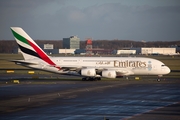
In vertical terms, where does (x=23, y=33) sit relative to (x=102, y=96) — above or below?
above

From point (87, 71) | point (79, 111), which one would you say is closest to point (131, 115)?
point (79, 111)

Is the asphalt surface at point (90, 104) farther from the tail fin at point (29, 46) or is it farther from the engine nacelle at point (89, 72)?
the tail fin at point (29, 46)

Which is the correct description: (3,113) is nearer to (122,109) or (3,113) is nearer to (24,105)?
(24,105)

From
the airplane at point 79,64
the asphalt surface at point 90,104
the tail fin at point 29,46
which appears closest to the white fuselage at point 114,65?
the airplane at point 79,64

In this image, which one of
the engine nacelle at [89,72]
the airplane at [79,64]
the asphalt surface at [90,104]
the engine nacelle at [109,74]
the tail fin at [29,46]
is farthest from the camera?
the tail fin at [29,46]

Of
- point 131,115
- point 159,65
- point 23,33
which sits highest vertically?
point 23,33

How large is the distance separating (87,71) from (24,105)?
78.6 feet

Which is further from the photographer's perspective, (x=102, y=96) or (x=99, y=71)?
(x=99, y=71)

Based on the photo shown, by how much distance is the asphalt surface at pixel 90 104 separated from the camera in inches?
971

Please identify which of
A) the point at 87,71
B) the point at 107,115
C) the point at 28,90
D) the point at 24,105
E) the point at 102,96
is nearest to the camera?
the point at 107,115

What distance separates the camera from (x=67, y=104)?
98.4 feet

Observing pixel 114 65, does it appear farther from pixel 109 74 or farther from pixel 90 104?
pixel 90 104

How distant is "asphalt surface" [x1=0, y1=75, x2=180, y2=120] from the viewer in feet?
80.9

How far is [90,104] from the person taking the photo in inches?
1182
